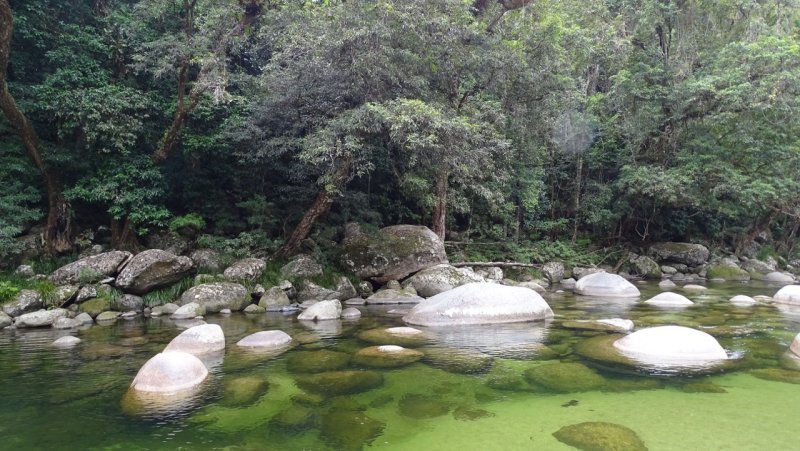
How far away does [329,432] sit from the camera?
4.57m

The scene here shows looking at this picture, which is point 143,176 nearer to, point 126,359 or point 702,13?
point 126,359

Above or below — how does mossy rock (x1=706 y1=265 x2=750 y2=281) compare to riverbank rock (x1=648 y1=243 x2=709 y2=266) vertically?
below

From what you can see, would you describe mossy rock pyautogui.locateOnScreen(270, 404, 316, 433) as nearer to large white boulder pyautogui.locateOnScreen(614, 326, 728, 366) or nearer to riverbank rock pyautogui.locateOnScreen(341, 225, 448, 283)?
large white boulder pyautogui.locateOnScreen(614, 326, 728, 366)

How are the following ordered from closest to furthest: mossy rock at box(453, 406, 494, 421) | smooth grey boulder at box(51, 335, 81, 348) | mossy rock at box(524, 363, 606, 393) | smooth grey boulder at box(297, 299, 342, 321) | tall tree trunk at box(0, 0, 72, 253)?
1. mossy rock at box(453, 406, 494, 421)
2. mossy rock at box(524, 363, 606, 393)
3. smooth grey boulder at box(51, 335, 81, 348)
4. smooth grey boulder at box(297, 299, 342, 321)
5. tall tree trunk at box(0, 0, 72, 253)

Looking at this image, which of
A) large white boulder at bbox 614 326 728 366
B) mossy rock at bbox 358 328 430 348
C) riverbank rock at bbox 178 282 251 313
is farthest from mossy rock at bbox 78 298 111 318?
large white boulder at bbox 614 326 728 366

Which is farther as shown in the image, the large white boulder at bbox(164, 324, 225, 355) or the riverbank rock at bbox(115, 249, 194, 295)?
the riverbank rock at bbox(115, 249, 194, 295)

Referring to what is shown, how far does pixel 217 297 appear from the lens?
12164 millimetres

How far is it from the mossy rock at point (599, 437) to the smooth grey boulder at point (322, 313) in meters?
Answer: 7.15

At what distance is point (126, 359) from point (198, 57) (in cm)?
924

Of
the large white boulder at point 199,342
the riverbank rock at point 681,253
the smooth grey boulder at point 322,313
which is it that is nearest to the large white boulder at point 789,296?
the riverbank rock at point 681,253

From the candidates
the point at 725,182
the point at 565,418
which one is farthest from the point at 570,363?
the point at 725,182

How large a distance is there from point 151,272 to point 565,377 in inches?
416

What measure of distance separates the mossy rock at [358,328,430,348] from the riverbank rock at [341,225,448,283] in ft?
18.2

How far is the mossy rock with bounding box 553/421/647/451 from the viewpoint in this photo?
410cm
